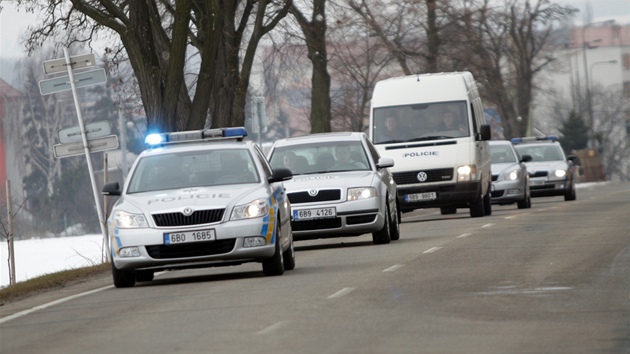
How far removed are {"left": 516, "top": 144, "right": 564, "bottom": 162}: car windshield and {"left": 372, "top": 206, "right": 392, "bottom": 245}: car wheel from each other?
865 inches

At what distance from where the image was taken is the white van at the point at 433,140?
30.2 meters

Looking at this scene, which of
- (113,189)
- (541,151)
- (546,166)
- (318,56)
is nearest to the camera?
(113,189)

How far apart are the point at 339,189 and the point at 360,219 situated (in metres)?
0.55

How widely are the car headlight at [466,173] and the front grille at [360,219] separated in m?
8.43

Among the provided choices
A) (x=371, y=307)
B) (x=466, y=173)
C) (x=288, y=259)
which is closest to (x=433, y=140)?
(x=466, y=173)

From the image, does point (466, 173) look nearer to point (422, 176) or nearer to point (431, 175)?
point (431, 175)

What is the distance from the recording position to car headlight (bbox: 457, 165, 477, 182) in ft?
98.7

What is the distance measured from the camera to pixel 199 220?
1620 centimetres

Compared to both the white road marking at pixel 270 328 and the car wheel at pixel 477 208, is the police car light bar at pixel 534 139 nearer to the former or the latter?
the car wheel at pixel 477 208

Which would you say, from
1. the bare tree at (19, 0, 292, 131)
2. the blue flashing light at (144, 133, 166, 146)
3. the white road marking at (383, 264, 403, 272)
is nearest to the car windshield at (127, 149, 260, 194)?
the blue flashing light at (144, 133, 166, 146)

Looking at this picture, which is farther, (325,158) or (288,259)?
(325,158)

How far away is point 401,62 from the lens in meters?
59.1

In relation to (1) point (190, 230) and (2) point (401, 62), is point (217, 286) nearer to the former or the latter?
(1) point (190, 230)

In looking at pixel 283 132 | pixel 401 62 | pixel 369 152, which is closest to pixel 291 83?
pixel 401 62
